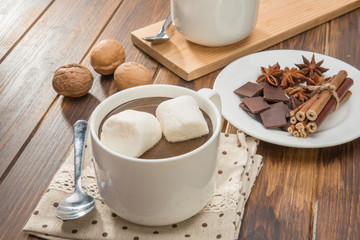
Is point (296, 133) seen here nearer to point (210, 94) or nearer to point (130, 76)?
point (210, 94)

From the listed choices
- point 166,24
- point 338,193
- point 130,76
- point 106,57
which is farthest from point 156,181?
point 166,24

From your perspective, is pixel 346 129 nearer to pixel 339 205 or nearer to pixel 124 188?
pixel 339 205

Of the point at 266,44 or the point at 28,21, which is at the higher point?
the point at 28,21

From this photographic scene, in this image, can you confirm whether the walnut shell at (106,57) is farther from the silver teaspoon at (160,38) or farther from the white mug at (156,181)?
the white mug at (156,181)

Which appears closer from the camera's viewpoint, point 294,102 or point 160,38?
point 294,102

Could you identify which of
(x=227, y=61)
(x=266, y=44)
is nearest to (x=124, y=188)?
(x=227, y=61)

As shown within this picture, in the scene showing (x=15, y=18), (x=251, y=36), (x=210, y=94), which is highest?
(x=210, y=94)

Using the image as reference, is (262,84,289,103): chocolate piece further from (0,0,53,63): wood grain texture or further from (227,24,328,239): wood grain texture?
(0,0,53,63): wood grain texture

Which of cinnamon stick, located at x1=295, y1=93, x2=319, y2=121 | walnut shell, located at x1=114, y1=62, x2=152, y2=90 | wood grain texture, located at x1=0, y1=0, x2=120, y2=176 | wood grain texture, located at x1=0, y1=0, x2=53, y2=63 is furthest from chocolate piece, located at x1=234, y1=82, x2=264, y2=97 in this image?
wood grain texture, located at x1=0, y1=0, x2=53, y2=63
